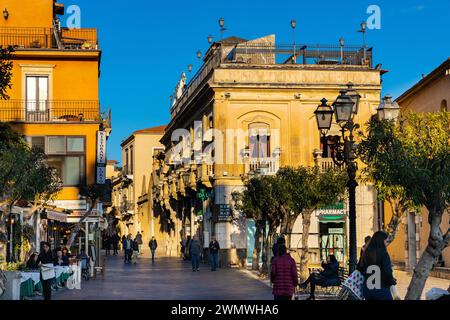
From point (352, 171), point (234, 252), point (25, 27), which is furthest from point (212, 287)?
point (25, 27)

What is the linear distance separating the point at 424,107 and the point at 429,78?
2115 mm

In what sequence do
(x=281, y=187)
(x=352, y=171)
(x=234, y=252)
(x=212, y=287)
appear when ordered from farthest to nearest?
(x=234, y=252) < (x=281, y=187) < (x=212, y=287) < (x=352, y=171)

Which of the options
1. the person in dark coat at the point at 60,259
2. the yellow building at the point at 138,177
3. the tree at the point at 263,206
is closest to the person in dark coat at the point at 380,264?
the person in dark coat at the point at 60,259

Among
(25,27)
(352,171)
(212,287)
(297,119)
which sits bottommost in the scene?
(212,287)

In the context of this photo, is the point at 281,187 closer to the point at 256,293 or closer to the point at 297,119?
the point at 256,293

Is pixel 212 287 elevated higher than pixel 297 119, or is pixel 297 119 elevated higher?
pixel 297 119

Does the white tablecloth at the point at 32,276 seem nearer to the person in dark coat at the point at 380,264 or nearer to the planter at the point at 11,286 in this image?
the planter at the point at 11,286

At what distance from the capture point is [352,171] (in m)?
19.2

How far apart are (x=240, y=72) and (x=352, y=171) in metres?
24.8

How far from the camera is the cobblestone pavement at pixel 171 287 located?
939 inches

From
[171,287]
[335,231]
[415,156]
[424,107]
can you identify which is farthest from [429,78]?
[415,156]

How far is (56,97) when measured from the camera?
41.9 metres

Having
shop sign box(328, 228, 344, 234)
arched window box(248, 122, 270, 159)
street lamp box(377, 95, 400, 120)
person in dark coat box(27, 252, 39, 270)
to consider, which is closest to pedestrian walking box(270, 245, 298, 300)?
street lamp box(377, 95, 400, 120)

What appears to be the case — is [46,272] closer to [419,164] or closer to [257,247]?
[419,164]
